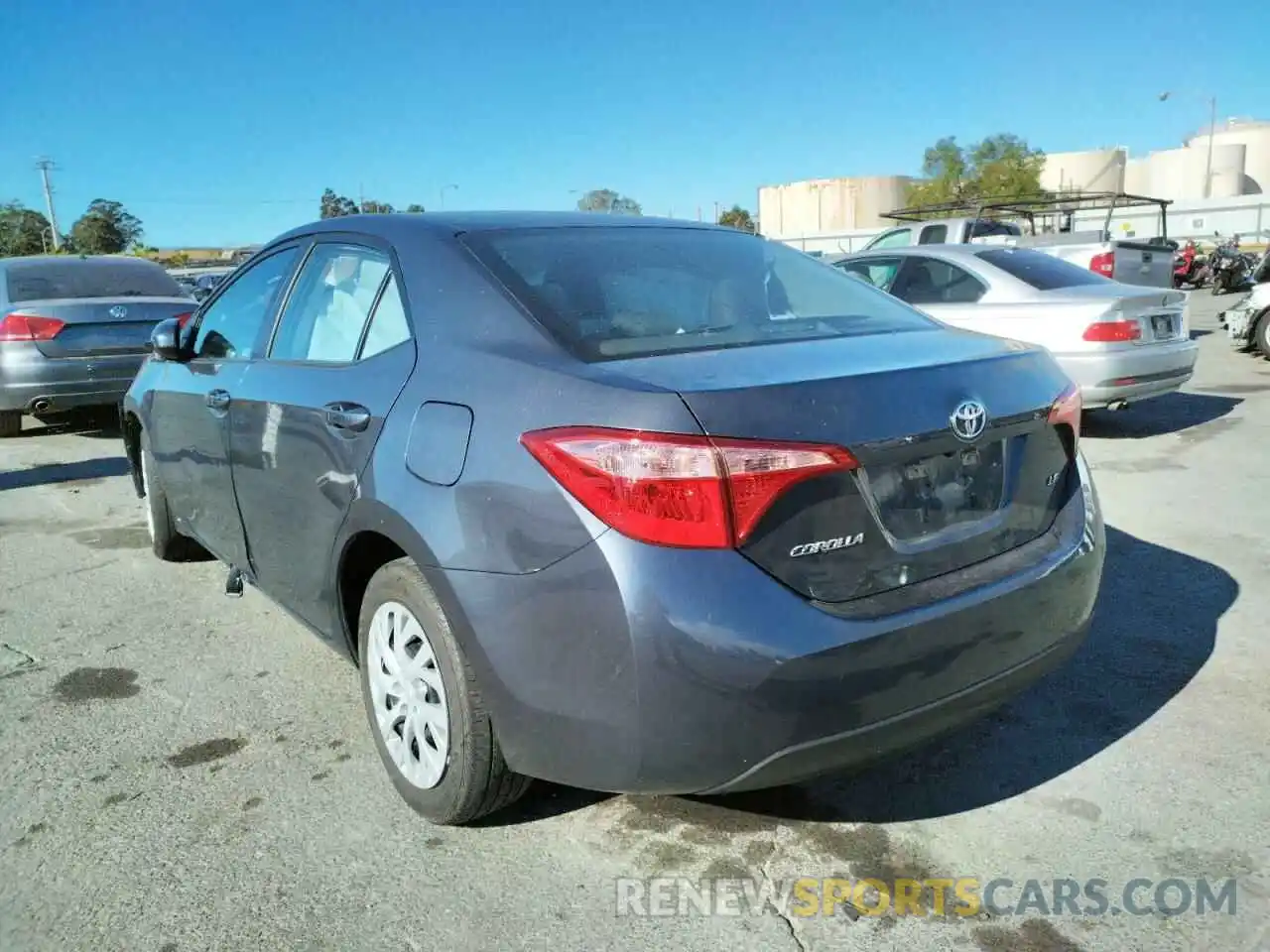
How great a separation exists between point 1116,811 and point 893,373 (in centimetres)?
138

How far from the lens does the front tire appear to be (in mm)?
2363

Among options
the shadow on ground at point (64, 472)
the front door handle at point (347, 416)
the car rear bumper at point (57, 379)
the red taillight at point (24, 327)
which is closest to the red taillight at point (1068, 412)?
the front door handle at point (347, 416)

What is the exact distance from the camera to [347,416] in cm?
270

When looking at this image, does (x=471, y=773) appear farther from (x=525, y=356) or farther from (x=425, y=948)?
(x=525, y=356)

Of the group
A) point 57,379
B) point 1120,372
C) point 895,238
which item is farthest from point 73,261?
point 895,238

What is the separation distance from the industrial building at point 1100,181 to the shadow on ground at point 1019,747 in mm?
85524

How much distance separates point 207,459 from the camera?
375cm

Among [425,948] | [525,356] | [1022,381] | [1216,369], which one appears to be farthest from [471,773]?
[1216,369]

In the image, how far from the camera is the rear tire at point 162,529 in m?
4.69

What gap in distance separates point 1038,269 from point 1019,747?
19.5ft

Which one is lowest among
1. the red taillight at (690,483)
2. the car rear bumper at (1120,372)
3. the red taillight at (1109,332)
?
the car rear bumper at (1120,372)

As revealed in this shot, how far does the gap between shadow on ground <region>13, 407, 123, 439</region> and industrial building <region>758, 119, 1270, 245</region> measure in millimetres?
80240

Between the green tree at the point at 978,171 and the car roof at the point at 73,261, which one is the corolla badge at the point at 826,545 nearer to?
the car roof at the point at 73,261

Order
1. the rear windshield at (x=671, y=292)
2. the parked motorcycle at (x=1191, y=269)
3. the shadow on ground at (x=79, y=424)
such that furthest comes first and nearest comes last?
the parked motorcycle at (x=1191, y=269) → the shadow on ground at (x=79, y=424) → the rear windshield at (x=671, y=292)
